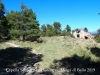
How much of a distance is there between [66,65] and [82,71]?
6.38 ft

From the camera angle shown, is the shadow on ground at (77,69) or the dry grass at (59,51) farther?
the dry grass at (59,51)

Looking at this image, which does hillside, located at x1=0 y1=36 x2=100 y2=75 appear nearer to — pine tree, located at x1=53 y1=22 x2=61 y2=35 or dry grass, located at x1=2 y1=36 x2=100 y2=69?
dry grass, located at x1=2 y1=36 x2=100 y2=69

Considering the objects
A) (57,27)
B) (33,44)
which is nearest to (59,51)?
(33,44)

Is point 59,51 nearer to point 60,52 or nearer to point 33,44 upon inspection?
point 60,52

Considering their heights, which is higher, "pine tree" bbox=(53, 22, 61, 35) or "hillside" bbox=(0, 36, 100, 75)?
"pine tree" bbox=(53, 22, 61, 35)

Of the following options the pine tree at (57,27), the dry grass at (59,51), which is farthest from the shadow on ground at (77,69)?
the pine tree at (57,27)

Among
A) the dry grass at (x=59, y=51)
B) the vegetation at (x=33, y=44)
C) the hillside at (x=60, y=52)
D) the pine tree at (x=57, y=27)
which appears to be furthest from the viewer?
the pine tree at (x=57, y=27)

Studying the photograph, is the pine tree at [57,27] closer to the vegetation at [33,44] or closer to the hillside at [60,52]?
the vegetation at [33,44]

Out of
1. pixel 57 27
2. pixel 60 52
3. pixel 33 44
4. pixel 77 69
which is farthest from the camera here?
pixel 57 27

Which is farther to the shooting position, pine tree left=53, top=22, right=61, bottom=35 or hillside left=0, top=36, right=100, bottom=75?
pine tree left=53, top=22, right=61, bottom=35

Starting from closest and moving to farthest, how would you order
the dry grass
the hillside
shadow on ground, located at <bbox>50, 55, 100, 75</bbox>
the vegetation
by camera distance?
shadow on ground, located at <bbox>50, 55, 100, 75</bbox>, the hillside, the dry grass, the vegetation

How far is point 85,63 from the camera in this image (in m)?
13.0

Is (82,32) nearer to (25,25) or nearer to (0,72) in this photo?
(25,25)

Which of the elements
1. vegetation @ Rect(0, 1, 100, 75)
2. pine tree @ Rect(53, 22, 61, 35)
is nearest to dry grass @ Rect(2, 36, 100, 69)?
vegetation @ Rect(0, 1, 100, 75)
